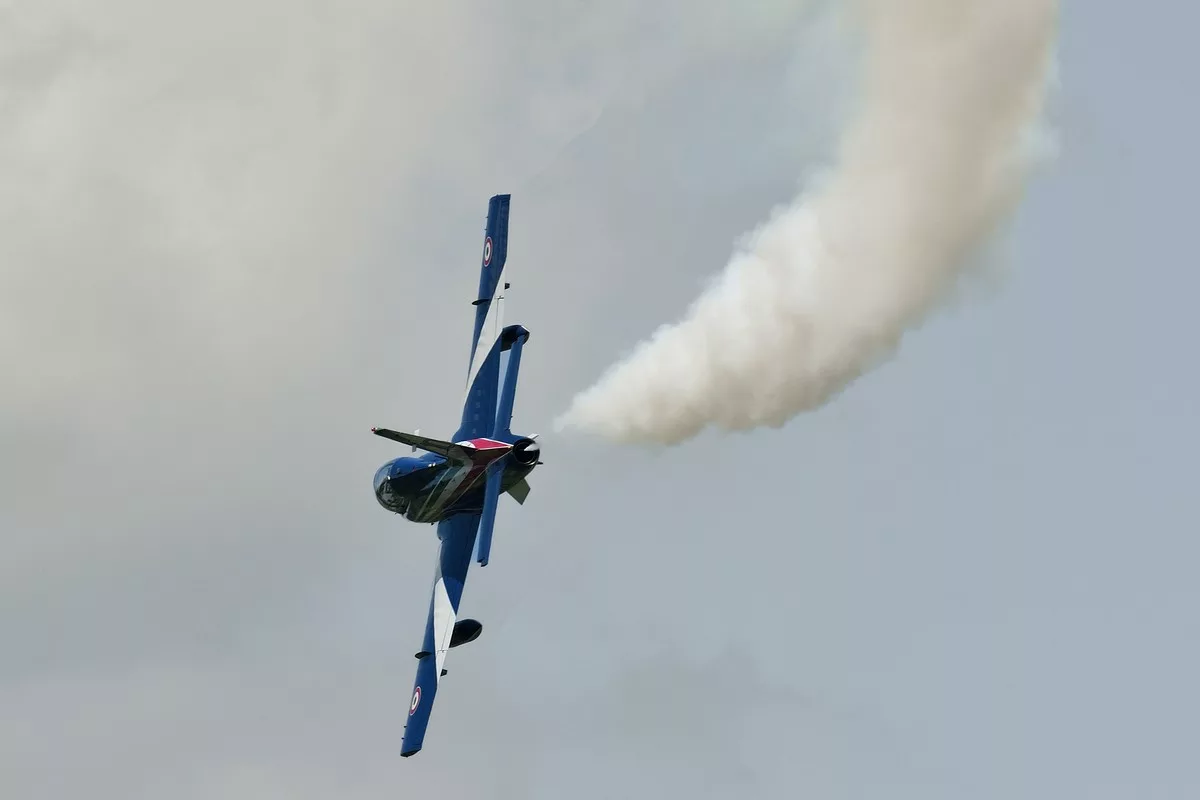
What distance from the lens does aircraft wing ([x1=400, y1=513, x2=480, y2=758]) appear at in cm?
5653

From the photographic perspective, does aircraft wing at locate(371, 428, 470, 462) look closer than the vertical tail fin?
Yes

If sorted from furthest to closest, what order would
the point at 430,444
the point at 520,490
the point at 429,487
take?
the point at 429,487
the point at 520,490
the point at 430,444

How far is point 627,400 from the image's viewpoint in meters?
56.7

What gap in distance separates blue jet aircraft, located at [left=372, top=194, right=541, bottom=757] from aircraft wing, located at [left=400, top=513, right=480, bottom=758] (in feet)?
0.10

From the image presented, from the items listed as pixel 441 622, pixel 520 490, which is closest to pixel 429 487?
pixel 520 490

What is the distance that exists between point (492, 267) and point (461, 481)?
8.33 m

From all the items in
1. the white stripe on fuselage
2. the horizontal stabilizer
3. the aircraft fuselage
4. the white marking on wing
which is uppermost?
the white stripe on fuselage

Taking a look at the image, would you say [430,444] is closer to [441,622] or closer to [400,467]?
[400,467]

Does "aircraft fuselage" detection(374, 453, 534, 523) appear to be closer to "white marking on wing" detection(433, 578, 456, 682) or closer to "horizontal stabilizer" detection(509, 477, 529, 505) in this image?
"horizontal stabilizer" detection(509, 477, 529, 505)

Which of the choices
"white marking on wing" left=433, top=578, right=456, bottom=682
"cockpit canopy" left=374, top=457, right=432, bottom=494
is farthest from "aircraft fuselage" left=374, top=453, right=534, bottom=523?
"white marking on wing" left=433, top=578, right=456, bottom=682

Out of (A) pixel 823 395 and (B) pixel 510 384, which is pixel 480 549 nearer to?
(B) pixel 510 384

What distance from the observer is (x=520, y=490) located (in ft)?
183

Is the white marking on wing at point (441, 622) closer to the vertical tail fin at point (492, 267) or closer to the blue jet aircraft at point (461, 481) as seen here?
the blue jet aircraft at point (461, 481)

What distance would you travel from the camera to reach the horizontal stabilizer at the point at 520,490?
55719 millimetres
